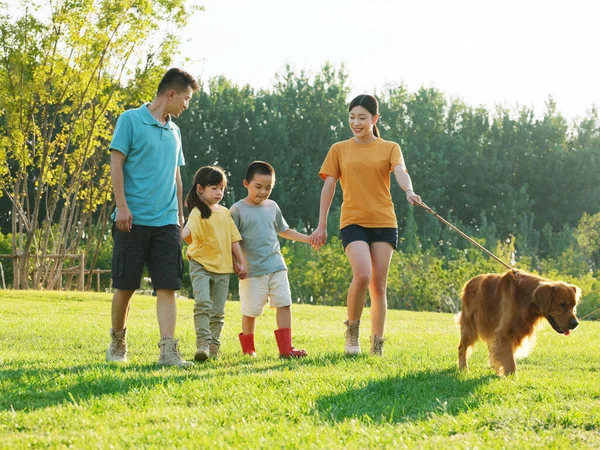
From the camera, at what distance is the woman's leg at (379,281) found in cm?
687

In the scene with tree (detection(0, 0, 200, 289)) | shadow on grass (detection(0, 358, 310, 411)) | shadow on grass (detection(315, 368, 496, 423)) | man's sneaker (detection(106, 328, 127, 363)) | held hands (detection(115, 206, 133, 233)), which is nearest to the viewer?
shadow on grass (detection(315, 368, 496, 423))

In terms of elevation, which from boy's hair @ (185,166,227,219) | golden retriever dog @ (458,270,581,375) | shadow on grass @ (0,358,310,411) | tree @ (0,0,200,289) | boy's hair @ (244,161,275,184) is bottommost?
shadow on grass @ (0,358,310,411)

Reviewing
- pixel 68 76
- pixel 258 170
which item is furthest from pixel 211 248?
pixel 68 76

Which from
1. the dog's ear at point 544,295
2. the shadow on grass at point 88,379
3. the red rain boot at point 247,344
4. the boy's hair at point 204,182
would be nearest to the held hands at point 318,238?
the boy's hair at point 204,182

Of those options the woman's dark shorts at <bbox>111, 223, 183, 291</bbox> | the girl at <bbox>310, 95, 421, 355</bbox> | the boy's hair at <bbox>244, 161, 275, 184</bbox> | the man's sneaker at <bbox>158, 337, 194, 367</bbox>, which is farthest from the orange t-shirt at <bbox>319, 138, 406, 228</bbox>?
the man's sneaker at <bbox>158, 337, 194, 367</bbox>

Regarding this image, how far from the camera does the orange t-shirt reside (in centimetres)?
684

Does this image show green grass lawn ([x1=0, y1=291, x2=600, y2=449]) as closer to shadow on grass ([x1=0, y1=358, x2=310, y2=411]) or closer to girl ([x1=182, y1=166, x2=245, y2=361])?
shadow on grass ([x1=0, y1=358, x2=310, y2=411])

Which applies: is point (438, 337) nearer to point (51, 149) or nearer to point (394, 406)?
point (394, 406)

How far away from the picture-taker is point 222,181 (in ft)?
22.7

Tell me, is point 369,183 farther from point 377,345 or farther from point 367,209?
point 377,345

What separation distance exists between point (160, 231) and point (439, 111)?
121 feet

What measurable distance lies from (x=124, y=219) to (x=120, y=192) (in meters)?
0.20

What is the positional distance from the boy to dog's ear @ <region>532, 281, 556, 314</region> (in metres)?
2.11

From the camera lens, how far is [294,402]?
14.8ft
